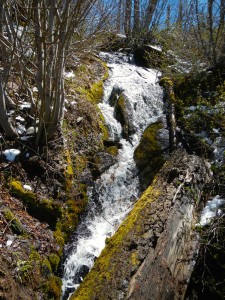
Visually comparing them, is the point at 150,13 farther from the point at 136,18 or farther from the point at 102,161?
the point at 102,161

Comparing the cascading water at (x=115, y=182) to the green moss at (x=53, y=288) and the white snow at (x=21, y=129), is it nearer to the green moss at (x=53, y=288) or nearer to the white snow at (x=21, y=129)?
the green moss at (x=53, y=288)

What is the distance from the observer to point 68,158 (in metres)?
4.43

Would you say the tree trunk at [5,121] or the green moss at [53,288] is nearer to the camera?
the green moss at [53,288]

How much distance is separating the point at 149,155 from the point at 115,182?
40.1 inches

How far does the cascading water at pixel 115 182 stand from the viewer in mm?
3705

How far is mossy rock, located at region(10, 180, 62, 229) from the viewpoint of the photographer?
3.65m

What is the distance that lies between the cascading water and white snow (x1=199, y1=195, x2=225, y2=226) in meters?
1.35

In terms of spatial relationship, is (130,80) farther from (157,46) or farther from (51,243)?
(51,243)

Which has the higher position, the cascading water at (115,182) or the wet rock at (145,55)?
the wet rock at (145,55)

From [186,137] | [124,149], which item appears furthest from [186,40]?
[124,149]

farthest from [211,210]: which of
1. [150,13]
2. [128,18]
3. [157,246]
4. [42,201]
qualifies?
[128,18]

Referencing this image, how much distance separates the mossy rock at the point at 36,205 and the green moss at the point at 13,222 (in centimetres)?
38

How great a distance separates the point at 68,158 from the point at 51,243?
1.40m

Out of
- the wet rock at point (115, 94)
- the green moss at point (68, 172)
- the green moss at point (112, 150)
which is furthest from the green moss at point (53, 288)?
the wet rock at point (115, 94)
